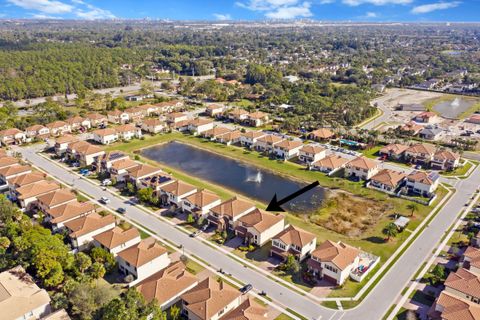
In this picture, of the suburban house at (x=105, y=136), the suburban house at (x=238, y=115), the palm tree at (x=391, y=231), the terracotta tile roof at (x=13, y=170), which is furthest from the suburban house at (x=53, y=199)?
the suburban house at (x=238, y=115)

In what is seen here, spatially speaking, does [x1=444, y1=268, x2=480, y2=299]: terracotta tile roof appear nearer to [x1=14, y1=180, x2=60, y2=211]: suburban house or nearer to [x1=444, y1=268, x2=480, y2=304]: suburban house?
[x1=444, y1=268, x2=480, y2=304]: suburban house

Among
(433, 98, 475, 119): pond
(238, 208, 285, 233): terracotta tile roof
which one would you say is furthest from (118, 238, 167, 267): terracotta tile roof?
(433, 98, 475, 119): pond

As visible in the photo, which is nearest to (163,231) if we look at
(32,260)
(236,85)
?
(32,260)

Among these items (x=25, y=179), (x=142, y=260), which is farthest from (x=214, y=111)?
(x=142, y=260)

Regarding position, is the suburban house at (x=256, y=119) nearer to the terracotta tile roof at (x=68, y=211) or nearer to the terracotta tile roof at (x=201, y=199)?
the terracotta tile roof at (x=201, y=199)

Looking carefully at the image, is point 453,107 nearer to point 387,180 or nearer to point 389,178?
point 389,178
